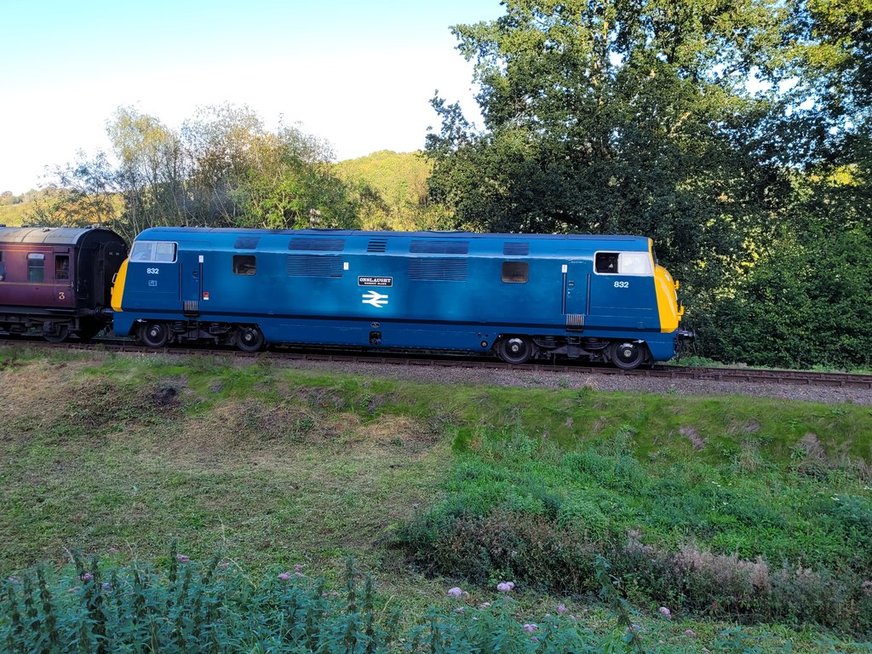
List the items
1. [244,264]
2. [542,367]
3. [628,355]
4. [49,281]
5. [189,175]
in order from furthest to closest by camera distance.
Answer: [189,175], [49,281], [244,264], [628,355], [542,367]

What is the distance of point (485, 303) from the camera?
645 inches

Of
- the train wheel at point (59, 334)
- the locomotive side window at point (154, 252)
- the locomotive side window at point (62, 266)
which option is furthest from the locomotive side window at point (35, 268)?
the locomotive side window at point (154, 252)

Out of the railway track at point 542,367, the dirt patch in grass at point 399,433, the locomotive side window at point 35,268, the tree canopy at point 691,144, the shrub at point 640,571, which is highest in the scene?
the tree canopy at point 691,144

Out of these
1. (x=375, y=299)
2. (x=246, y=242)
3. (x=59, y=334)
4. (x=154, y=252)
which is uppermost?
(x=246, y=242)

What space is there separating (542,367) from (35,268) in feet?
48.1

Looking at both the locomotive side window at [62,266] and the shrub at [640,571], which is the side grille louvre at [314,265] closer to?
the locomotive side window at [62,266]

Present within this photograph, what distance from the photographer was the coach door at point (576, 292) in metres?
16.1

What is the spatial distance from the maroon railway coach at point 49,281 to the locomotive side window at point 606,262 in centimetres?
1410

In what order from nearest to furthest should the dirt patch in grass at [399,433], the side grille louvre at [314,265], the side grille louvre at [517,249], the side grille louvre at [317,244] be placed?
the dirt patch in grass at [399,433] < the side grille louvre at [517,249] < the side grille louvre at [314,265] < the side grille louvre at [317,244]

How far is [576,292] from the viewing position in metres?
16.1

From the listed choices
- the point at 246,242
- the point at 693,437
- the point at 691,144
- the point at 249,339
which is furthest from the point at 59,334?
the point at 691,144

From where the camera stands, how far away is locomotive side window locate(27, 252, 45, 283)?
62.4 feet

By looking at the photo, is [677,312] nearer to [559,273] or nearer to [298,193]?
[559,273]

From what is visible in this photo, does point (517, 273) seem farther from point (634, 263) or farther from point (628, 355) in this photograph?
point (628, 355)
